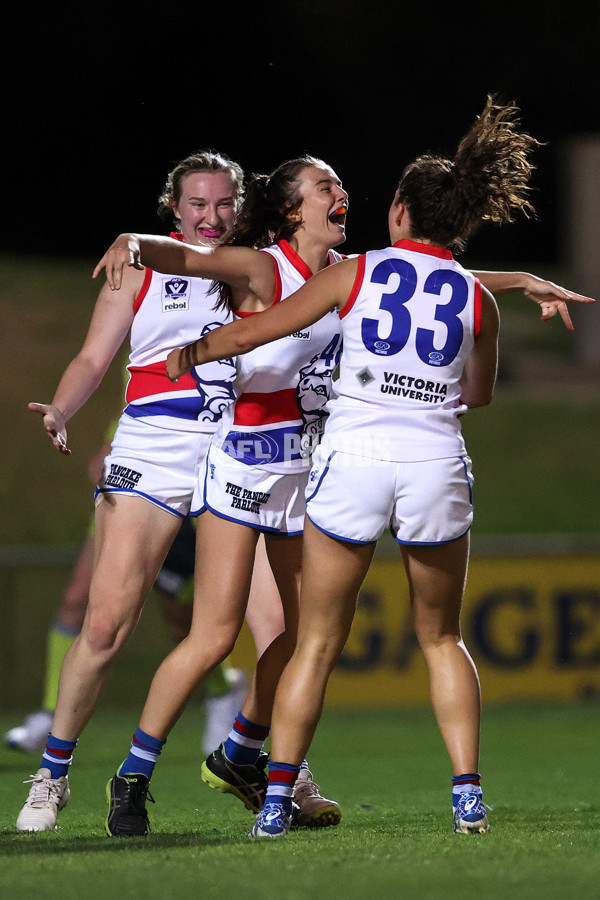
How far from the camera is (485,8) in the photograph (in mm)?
23062

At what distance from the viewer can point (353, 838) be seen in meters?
3.79

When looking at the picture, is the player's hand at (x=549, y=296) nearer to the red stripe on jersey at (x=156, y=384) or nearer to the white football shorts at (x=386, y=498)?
the white football shorts at (x=386, y=498)

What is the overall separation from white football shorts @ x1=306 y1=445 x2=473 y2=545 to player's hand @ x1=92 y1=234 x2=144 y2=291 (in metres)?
0.78

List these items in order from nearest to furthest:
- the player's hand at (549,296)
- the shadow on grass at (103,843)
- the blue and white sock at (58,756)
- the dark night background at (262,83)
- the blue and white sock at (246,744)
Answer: the shadow on grass at (103,843)
the player's hand at (549,296)
the blue and white sock at (58,756)
the blue and white sock at (246,744)
the dark night background at (262,83)

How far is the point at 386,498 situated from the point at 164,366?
3.80 ft

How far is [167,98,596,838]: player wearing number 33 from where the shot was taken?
12.0 ft

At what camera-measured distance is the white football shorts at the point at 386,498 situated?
367cm

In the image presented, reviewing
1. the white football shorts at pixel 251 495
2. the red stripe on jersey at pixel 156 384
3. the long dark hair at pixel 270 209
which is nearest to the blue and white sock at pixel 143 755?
the white football shorts at pixel 251 495

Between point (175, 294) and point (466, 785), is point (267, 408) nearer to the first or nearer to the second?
point (175, 294)

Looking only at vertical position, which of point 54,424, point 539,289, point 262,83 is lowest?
point 54,424

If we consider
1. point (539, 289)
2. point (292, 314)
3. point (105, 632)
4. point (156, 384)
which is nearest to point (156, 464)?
point (156, 384)

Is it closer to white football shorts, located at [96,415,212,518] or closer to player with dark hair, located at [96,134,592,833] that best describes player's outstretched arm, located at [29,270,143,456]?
white football shorts, located at [96,415,212,518]

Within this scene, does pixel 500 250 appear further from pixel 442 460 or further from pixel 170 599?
pixel 442 460

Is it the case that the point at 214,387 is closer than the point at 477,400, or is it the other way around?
the point at 477,400
